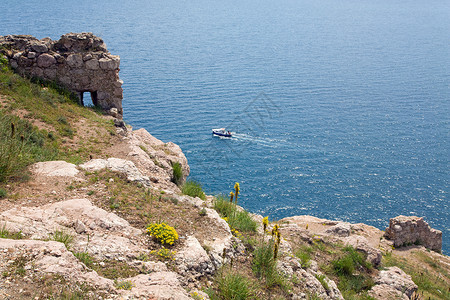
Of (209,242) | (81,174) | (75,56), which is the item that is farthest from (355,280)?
(75,56)

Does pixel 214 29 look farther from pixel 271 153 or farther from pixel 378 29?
pixel 271 153

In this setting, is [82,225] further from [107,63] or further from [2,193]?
[107,63]

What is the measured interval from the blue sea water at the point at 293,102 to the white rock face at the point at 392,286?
81.7ft

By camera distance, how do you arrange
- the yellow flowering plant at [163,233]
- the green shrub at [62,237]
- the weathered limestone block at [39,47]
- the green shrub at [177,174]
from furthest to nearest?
the weathered limestone block at [39,47] < the green shrub at [177,174] < the yellow flowering plant at [163,233] < the green shrub at [62,237]

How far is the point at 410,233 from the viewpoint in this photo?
82.2 feet

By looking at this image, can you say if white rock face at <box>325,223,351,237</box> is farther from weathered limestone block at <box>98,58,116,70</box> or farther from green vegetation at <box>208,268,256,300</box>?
weathered limestone block at <box>98,58,116,70</box>

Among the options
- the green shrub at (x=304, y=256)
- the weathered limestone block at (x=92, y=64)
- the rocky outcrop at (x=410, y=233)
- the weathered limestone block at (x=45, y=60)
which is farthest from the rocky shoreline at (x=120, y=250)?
the rocky outcrop at (x=410, y=233)

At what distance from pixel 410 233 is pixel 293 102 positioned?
41.3m

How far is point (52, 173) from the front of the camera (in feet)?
40.0

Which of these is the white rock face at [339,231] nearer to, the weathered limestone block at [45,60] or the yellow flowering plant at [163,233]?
the yellow flowering plant at [163,233]

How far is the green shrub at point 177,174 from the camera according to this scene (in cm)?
1820

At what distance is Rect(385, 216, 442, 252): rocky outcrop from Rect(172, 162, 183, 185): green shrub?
1522 centimetres

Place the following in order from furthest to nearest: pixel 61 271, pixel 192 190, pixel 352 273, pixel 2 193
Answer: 1. pixel 192 190
2. pixel 352 273
3. pixel 2 193
4. pixel 61 271

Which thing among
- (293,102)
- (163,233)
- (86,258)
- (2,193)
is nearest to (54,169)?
(2,193)
